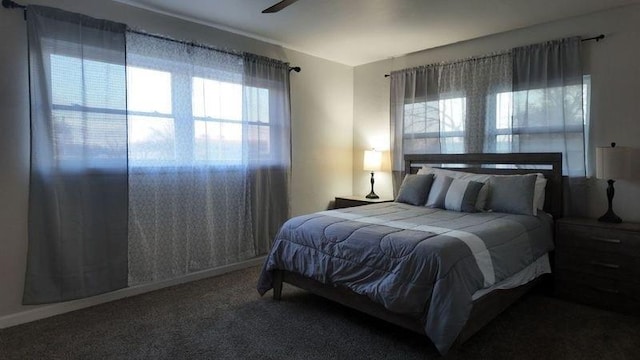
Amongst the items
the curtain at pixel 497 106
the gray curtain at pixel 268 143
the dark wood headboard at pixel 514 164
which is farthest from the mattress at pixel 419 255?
the gray curtain at pixel 268 143

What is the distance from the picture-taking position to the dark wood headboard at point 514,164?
344cm

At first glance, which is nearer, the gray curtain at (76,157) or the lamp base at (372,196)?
the gray curtain at (76,157)

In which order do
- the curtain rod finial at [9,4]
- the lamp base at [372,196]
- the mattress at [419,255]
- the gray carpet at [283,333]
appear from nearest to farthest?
the mattress at [419,255], the gray carpet at [283,333], the curtain rod finial at [9,4], the lamp base at [372,196]

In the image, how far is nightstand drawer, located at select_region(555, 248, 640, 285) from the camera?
2824 mm

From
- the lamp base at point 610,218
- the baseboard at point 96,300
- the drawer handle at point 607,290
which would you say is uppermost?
the lamp base at point 610,218

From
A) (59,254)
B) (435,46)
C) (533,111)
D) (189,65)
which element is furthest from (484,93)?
(59,254)

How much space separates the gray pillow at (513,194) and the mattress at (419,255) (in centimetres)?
13

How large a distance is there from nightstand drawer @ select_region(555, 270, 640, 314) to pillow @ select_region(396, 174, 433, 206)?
132 cm

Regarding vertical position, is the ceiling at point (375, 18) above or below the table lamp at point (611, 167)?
above

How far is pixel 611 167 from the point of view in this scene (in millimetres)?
3006

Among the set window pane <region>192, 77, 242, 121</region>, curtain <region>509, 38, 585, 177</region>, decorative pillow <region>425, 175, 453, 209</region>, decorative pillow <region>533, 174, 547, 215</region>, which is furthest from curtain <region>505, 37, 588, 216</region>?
window pane <region>192, 77, 242, 121</region>

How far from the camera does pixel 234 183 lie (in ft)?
12.8

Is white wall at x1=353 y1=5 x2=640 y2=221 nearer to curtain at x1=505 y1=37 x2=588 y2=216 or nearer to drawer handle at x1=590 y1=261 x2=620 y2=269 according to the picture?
curtain at x1=505 y1=37 x2=588 y2=216

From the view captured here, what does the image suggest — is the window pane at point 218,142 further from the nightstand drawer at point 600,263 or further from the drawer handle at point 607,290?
the drawer handle at point 607,290
